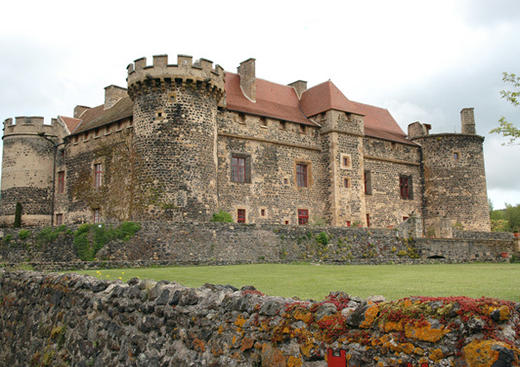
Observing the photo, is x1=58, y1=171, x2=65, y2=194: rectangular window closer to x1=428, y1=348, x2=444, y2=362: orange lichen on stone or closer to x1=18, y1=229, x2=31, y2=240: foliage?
x1=18, y1=229, x2=31, y2=240: foliage

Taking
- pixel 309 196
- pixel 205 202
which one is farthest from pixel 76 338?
pixel 309 196

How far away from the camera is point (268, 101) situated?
33.6m

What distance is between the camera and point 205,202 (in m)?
25.8

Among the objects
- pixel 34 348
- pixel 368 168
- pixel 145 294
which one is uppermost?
pixel 368 168

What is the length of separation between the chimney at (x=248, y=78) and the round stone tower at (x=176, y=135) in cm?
560

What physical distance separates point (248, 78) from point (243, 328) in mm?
28784

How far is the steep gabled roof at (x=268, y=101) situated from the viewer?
30930 millimetres

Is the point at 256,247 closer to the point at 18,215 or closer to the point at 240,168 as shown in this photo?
the point at 240,168

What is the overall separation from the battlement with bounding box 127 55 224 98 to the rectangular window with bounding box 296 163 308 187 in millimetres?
8516

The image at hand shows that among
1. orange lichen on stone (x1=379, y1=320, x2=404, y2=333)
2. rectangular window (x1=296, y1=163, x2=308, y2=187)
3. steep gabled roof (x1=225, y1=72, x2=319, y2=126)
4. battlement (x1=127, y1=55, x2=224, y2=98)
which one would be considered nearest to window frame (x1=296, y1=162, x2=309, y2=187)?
rectangular window (x1=296, y1=163, x2=308, y2=187)

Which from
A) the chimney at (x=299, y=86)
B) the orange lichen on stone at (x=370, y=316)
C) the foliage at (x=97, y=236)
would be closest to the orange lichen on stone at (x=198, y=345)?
the orange lichen on stone at (x=370, y=316)

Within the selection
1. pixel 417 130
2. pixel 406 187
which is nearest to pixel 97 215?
pixel 406 187

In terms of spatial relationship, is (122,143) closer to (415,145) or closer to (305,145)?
(305,145)

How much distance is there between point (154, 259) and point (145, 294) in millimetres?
13301
